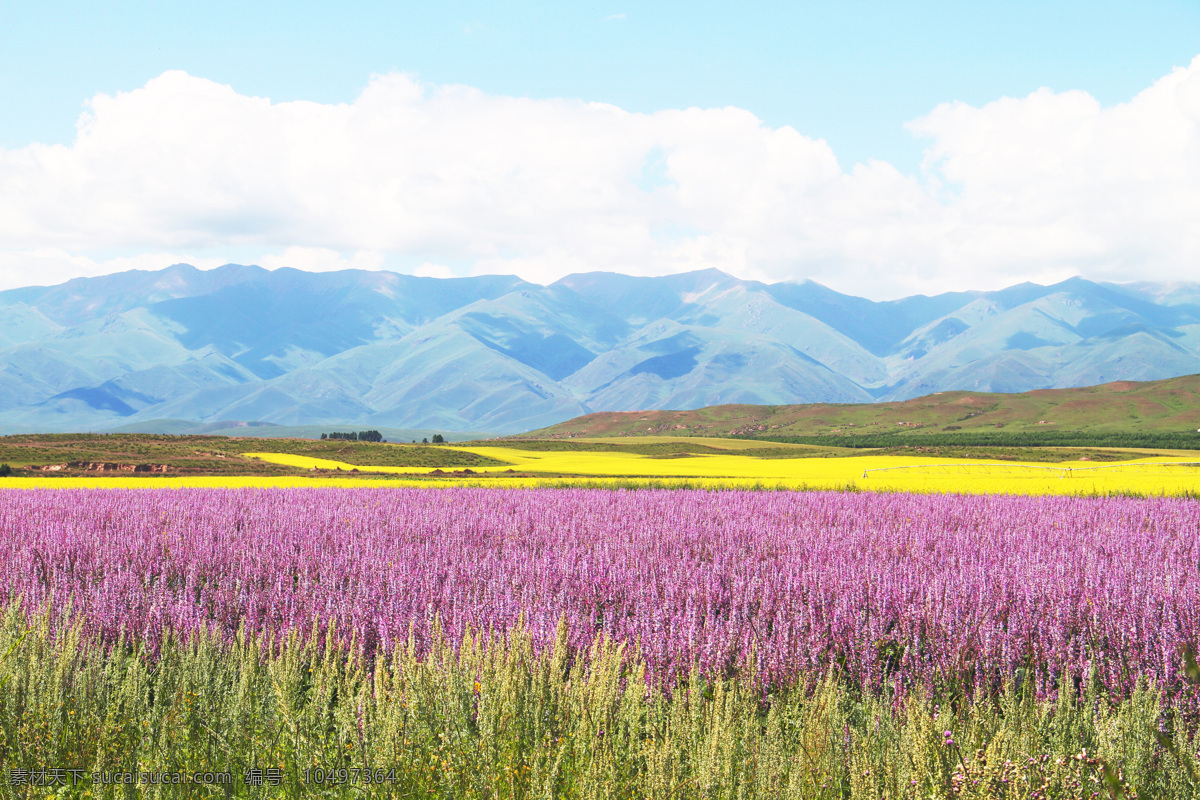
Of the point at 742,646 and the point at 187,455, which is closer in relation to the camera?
the point at 742,646

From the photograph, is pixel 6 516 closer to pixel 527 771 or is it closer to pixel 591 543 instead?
pixel 591 543

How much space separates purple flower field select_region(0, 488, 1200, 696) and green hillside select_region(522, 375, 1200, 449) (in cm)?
10035

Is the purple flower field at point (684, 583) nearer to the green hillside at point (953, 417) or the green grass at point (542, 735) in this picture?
the green grass at point (542, 735)

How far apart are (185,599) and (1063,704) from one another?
592 centimetres

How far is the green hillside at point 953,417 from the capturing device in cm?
12725

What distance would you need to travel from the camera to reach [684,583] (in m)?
6.48

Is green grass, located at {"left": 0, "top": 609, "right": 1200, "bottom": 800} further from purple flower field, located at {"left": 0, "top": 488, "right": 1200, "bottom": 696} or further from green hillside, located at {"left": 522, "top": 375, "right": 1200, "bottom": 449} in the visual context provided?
green hillside, located at {"left": 522, "top": 375, "right": 1200, "bottom": 449}

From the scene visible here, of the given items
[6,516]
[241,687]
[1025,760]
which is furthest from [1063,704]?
[6,516]

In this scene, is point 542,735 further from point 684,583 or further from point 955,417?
point 955,417

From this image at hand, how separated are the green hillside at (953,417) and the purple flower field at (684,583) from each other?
10035cm

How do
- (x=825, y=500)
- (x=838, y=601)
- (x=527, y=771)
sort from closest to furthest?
(x=527, y=771) < (x=838, y=601) < (x=825, y=500)

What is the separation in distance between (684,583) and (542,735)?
294 cm

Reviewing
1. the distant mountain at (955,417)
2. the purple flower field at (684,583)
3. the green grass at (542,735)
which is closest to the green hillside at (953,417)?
the distant mountain at (955,417)

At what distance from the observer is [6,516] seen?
1095 centimetres
